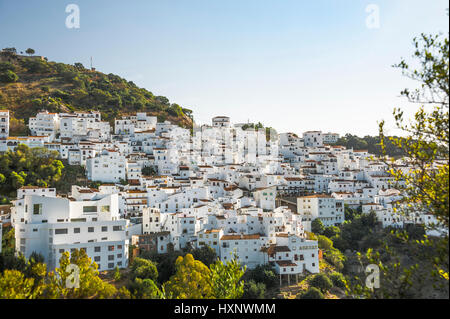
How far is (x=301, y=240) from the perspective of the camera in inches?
1039

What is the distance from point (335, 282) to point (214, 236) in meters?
9.71

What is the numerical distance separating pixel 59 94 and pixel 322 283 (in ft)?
186

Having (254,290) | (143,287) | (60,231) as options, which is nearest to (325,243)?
(254,290)

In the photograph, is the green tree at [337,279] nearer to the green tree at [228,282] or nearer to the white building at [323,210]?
the white building at [323,210]

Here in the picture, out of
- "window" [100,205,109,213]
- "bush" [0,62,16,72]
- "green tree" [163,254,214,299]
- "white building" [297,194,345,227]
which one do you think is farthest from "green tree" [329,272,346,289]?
"bush" [0,62,16,72]

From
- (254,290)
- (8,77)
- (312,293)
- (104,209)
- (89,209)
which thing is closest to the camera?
(254,290)

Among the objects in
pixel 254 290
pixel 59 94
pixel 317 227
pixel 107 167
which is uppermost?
pixel 59 94

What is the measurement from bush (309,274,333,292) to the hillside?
44.9m

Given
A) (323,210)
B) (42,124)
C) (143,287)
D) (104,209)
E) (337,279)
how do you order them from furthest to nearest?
1. (42,124)
2. (323,210)
3. (337,279)
4. (104,209)
5. (143,287)

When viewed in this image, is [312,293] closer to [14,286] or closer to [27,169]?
[14,286]

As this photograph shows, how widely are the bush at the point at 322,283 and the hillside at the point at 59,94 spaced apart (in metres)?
44.9

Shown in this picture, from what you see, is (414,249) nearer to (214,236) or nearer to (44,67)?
(214,236)

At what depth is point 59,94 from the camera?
6147 cm

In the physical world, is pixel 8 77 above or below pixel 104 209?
above
